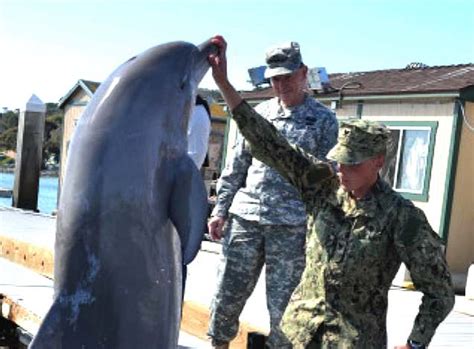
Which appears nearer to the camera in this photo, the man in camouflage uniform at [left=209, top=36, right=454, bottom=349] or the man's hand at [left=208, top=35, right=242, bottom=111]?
the man in camouflage uniform at [left=209, top=36, right=454, bottom=349]

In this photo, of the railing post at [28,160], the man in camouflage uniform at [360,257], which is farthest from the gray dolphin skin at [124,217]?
the railing post at [28,160]

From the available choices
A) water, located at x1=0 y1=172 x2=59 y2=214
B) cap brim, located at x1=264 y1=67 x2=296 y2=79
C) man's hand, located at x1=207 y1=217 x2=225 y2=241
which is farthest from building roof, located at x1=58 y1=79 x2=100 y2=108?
cap brim, located at x1=264 y1=67 x2=296 y2=79

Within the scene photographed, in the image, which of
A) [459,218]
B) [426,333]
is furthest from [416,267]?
[459,218]

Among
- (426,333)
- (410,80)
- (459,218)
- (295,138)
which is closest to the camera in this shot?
(426,333)

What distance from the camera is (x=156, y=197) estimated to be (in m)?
2.52

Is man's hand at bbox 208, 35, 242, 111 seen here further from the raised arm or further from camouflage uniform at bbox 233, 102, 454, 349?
camouflage uniform at bbox 233, 102, 454, 349

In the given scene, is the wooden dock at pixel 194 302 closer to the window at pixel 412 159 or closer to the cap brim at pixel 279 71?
the cap brim at pixel 279 71

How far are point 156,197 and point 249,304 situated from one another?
11.7ft

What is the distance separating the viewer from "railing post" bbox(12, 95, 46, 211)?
54.7ft

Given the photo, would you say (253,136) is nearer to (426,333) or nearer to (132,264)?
(132,264)

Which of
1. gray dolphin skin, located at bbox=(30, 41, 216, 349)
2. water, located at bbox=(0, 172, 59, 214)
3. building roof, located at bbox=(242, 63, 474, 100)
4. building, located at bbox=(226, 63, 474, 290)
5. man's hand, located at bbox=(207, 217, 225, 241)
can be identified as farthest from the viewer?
water, located at bbox=(0, 172, 59, 214)

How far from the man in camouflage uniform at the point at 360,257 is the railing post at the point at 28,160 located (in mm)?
14482

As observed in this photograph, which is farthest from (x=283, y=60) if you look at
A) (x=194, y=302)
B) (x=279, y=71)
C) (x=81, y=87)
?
(x=81, y=87)

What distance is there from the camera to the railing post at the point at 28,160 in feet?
54.7
